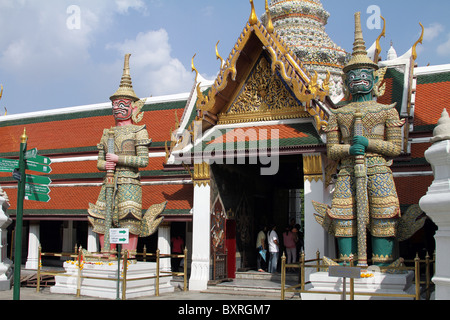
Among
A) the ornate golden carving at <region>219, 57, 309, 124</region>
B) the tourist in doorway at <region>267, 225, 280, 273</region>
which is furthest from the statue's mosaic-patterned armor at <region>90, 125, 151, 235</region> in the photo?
the tourist in doorway at <region>267, 225, 280, 273</region>

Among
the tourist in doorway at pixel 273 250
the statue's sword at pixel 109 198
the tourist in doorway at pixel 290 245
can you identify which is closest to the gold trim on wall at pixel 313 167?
the tourist in doorway at pixel 273 250

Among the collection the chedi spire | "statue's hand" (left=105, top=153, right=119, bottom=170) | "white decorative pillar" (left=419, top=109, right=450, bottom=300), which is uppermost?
the chedi spire

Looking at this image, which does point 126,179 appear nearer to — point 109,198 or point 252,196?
point 109,198

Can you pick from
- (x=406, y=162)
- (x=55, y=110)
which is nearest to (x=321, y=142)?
(x=406, y=162)

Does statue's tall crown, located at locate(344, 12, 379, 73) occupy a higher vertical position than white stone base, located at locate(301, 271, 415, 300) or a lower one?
higher

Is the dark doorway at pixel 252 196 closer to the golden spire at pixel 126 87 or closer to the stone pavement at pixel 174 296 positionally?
the stone pavement at pixel 174 296

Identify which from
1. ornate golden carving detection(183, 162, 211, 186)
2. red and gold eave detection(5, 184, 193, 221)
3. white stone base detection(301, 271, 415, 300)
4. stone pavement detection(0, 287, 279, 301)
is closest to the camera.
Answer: white stone base detection(301, 271, 415, 300)

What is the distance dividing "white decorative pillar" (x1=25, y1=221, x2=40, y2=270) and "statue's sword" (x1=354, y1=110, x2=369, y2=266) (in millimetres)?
11058

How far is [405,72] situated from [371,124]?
14.7 feet

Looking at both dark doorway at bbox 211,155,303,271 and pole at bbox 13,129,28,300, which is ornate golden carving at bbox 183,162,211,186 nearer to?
dark doorway at bbox 211,155,303,271

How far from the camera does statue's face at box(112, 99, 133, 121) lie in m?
11.5

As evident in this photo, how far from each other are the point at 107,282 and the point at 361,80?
6237 millimetres

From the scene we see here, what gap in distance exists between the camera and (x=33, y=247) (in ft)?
53.5

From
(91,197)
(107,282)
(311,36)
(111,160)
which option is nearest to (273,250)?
(107,282)
